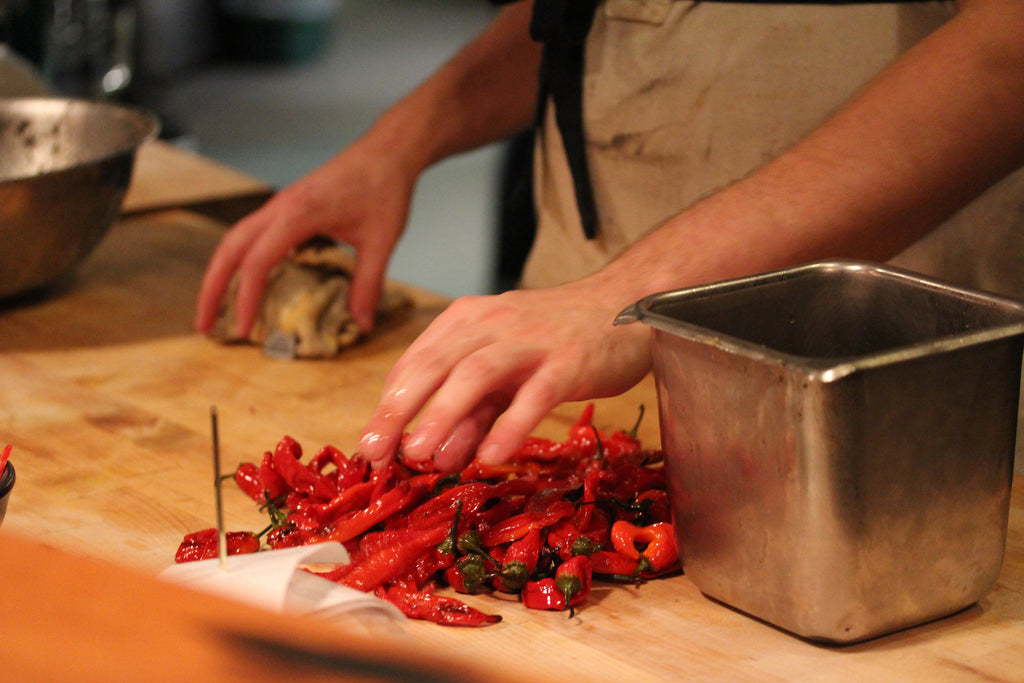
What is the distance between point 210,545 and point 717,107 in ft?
3.55

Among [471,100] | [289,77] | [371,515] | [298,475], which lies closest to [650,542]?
[371,515]

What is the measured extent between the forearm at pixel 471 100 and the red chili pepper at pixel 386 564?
1050mm

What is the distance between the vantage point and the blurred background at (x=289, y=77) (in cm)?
466

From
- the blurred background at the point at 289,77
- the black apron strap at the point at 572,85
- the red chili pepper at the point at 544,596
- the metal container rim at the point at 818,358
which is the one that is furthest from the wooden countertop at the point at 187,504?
the blurred background at the point at 289,77

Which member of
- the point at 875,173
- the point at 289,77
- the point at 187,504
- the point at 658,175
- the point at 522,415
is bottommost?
the point at 289,77

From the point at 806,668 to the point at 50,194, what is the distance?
1.52 m

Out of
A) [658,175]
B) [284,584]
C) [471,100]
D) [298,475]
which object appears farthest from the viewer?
[471,100]

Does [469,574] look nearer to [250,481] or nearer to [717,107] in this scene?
[250,481]

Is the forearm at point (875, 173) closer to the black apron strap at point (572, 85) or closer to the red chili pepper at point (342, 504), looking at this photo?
the red chili pepper at point (342, 504)

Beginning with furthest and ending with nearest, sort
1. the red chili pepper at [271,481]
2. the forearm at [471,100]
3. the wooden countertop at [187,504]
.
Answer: the forearm at [471,100], the red chili pepper at [271,481], the wooden countertop at [187,504]

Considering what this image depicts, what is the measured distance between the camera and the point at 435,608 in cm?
111

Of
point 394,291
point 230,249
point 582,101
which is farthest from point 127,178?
point 582,101

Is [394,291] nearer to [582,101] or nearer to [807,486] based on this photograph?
[582,101]

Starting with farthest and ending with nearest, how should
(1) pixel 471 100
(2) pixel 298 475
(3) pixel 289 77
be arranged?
(3) pixel 289 77 → (1) pixel 471 100 → (2) pixel 298 475
